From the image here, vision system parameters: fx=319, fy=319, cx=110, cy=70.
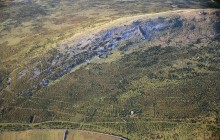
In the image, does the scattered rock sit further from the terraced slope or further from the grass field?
the grass field

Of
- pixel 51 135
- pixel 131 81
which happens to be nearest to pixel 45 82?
pixel 51 135

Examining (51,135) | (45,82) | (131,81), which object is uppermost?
(131,81)

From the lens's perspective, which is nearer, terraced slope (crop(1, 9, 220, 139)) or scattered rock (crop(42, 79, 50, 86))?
terraced slope (crop(1, 9, 220, 139))

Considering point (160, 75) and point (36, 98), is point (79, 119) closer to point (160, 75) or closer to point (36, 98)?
point (36, 98)

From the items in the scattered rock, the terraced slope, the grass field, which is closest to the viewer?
the grass field

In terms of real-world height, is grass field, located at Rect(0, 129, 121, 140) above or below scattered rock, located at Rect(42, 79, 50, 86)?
below

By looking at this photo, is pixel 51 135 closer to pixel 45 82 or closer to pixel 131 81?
pixel 45 82

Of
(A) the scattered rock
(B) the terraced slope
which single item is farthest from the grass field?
(A) the scattered rock

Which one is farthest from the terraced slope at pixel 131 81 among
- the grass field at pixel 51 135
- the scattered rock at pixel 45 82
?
the grass field at pixel 51 135
